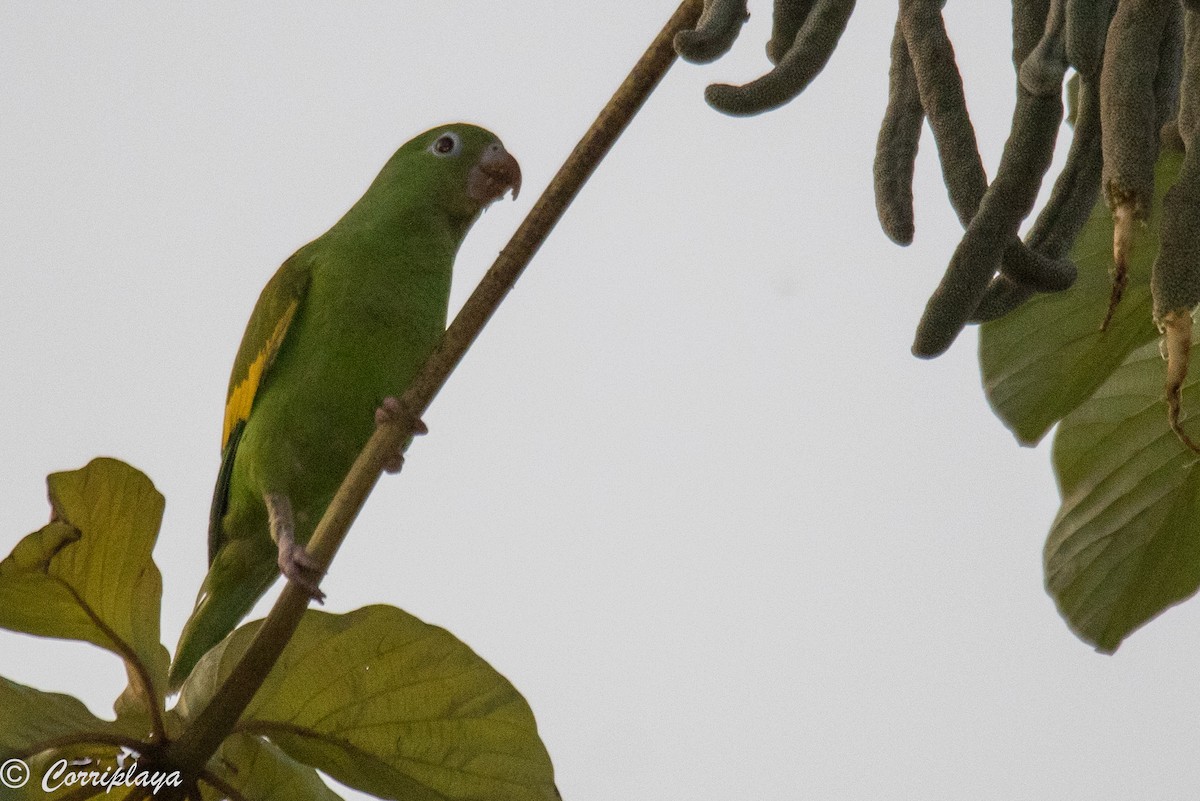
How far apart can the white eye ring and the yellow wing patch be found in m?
0.49

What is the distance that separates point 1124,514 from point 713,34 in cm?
86

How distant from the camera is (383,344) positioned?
265cm

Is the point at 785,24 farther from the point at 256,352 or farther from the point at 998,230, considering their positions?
the point at 256,352

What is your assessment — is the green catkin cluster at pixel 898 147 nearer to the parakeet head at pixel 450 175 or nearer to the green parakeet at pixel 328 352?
the green parakeet at pixel 328 352

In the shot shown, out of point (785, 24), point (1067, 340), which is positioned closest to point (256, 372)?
point (785, 24)

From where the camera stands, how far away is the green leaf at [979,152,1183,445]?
1.57 meters

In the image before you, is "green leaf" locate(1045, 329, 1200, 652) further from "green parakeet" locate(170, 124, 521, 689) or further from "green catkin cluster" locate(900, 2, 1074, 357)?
"green parakeet" locate(170, 124, 521, 689)

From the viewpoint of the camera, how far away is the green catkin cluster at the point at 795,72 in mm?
1336

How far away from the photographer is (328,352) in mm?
2666

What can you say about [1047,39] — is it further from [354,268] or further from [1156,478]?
[354,268]

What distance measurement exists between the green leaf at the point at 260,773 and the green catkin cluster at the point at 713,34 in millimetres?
947

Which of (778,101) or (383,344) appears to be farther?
(383,344)

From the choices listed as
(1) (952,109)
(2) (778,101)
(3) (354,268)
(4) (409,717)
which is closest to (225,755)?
(4) (409,717)

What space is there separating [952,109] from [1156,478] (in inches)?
28.1
